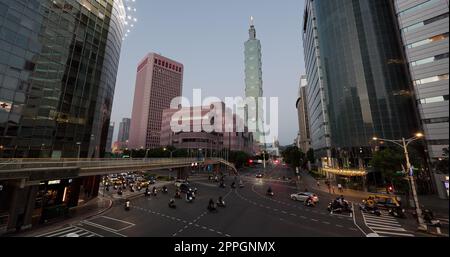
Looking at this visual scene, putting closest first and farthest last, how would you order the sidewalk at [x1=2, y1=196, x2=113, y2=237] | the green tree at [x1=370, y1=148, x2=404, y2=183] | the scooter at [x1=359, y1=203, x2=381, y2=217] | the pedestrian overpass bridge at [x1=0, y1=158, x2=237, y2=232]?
the sidewalk at [x1=2, y1=196, x2=113, y2=237] < the pedestrian overpass bridge at [x1=0, y1=158, x2=237, y2=232] < the scooter at [x1=359, y1=203, x2=381, y2=217] < the green tree at [x1=370, y1=148, x2=404, y2=183]

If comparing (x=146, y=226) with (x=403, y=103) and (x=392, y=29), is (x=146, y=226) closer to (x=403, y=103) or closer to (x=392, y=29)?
(x=403, y=103)

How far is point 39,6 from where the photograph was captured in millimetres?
30984

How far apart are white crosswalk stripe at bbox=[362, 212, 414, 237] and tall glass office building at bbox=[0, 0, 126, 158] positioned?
44538 millimetres

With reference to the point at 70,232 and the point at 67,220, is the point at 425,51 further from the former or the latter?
the point at 67,220

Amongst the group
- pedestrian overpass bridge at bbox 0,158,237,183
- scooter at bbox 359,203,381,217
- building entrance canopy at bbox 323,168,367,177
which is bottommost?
scooter at bbox 359,203,381,217

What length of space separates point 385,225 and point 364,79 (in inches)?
1909

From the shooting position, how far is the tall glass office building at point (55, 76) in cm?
2780

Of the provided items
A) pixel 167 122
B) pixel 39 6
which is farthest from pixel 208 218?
pixel 167 122

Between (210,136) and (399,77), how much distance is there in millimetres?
95588

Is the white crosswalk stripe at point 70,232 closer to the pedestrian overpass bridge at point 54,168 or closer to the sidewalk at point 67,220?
the sidewalk at point 67,220

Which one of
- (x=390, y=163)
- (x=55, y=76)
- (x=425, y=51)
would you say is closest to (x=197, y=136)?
(x=55, y=76)

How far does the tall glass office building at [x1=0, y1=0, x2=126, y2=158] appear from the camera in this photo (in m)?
27.8

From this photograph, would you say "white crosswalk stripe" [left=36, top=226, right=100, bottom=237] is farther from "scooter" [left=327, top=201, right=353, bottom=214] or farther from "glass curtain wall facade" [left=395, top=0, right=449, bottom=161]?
"glass curtain wall facade" [left=395, top=0, right=449, bottom=161]

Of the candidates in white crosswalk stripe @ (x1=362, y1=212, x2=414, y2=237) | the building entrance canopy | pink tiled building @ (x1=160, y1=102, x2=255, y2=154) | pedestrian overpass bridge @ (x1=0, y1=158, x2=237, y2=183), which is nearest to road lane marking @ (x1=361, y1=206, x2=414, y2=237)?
white crosswalk stripe @ (x1=362, y1=212, x2=414, y2=237)
